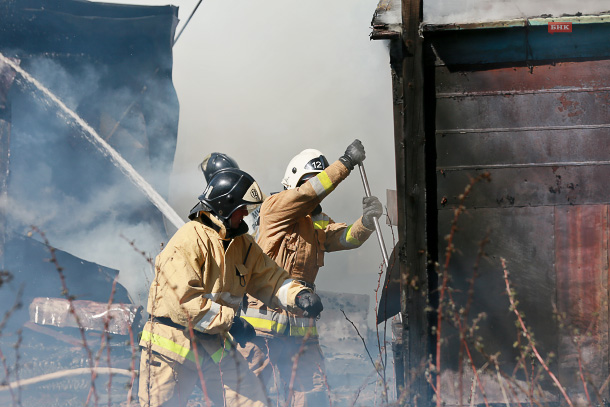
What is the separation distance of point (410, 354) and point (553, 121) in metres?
1.39

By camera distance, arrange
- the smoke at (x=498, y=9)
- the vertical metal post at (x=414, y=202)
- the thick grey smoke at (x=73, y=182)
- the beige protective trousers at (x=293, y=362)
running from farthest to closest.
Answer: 1. the thick grey smoke at (x=73, y=182)
2. the beige protective trousers at (x=293, y=362)
3. the smoke at (x=498, y=9)
4. the vertical metal post at (x=414, y=202)

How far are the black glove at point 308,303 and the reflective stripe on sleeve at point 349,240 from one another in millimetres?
1455

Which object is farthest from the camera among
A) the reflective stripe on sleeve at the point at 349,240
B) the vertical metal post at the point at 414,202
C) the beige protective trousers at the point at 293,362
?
the reflective stripe on sleeve at the point at 349,240

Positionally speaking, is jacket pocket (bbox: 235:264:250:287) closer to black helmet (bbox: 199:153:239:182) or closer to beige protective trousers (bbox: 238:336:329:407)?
beige protective trousers (bbox: 238:336:329:407)

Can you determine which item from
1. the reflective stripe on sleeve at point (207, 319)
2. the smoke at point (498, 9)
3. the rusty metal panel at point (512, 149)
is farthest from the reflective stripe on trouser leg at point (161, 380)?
the smoke at point (498, 9)

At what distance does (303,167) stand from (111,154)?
13.7ft

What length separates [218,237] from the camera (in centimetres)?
366

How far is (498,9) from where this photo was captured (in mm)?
3404

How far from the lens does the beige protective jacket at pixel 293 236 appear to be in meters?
4.71

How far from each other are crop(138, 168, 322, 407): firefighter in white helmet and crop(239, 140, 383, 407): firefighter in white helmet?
0.71m

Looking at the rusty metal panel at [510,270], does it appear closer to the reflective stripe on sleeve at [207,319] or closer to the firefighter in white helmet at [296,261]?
the reflective stripe on sleeve at [207,319]

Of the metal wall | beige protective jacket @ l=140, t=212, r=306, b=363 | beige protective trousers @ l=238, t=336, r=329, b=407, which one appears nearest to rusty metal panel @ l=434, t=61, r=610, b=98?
the metal wall

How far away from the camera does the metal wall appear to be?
3293 millimetres

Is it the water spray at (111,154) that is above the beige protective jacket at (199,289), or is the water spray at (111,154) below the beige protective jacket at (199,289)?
above
